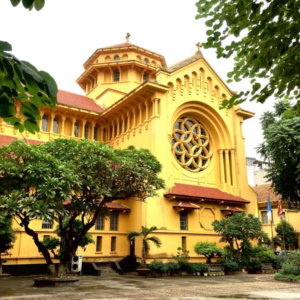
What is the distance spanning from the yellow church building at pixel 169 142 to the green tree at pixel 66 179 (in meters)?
5.93

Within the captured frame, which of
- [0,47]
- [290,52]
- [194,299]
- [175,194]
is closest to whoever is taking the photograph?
[0,47]

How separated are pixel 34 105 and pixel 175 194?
67.0 ft

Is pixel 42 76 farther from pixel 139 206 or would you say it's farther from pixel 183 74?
pixel 183 74

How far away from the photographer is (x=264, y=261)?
80.4 ft

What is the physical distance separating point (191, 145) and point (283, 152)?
788 cm

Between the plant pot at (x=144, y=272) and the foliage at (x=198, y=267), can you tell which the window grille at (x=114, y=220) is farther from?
the foliage at (x=198, y=267)

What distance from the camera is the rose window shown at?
89.5 feet

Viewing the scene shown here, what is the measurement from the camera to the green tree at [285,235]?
35.7 m

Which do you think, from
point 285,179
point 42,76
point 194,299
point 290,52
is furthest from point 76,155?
point 285,179

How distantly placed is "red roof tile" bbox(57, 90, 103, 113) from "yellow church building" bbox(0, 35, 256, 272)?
0.50 feet

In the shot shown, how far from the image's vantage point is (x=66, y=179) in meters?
13.6

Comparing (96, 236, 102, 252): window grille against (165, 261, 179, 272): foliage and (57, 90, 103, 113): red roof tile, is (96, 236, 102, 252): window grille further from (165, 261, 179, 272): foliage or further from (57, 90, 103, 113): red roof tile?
(57, 90, 103, 113): red roof tile

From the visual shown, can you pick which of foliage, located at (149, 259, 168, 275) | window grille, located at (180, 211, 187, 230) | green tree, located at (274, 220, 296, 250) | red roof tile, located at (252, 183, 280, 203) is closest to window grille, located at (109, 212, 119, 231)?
window grille, located at (180, 211, 187, 230)

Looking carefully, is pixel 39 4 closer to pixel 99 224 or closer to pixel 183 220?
pixel 99 224
